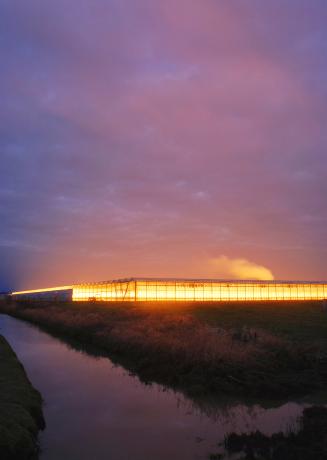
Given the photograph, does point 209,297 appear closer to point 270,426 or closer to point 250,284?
point 250,284

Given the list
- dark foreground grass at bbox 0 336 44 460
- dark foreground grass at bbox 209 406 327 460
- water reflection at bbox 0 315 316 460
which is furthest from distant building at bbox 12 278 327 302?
dark foreground grass at bbox 209 406 327 460

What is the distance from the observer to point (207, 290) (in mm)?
71000

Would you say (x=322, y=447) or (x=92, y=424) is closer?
(x=322, y=447)

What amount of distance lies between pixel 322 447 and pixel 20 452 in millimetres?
7312

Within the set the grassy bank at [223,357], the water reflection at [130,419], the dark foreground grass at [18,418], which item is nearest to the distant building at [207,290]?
the grassy bank at [223,357]

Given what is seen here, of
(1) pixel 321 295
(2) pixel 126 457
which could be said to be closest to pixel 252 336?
(2) pixel 126 457

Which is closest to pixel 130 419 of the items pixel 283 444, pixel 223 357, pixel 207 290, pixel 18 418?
pixel 18 418

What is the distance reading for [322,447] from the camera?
10.7 metres

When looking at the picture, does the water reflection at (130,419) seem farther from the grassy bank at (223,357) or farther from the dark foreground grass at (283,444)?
the grassy bank at (223,357)

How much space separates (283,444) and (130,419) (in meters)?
5.45

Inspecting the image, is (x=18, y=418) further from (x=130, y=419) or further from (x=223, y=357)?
(x=223, y=357)

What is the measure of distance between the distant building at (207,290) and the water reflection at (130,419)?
47.5 metres

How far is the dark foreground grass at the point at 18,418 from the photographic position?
10419mm

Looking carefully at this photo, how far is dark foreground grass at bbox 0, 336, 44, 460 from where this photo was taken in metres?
10.4
